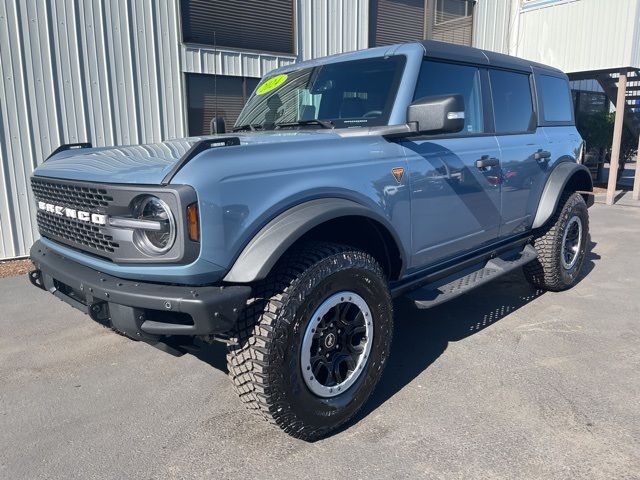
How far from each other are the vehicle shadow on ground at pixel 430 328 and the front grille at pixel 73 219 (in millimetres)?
912

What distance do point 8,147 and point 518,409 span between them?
6.31 metres

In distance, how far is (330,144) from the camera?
2770 mm

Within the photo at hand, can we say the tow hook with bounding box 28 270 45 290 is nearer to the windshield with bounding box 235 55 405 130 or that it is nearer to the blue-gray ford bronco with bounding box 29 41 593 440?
the blue-gray ford bronco with bounding box 29 41 593 440

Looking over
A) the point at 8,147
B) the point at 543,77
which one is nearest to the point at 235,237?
the point at 543,77

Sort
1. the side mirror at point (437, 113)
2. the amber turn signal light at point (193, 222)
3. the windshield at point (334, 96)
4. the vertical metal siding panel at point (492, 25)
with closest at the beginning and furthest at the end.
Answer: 1. the amber turn signal light at point (193, 222)
2. the side mirror at point (437, 113)
3. the windshield at point (334, 96)
4. the vertical metal siding panel at point (492, 25)

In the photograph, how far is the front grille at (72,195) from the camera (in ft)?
8.20

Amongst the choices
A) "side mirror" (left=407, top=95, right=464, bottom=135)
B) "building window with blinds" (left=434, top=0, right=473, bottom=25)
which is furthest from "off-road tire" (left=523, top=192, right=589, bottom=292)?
"building window with blinds" (left=434, top=0, right=473, bottom=25)

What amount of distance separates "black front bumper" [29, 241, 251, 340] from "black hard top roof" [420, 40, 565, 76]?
2154mm

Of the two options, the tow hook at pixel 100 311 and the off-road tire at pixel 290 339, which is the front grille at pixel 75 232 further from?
the off-road tire at pixel 290 339

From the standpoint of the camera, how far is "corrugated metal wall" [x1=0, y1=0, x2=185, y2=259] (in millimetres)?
6262

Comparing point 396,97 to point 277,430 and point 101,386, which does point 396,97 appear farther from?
point 101,386

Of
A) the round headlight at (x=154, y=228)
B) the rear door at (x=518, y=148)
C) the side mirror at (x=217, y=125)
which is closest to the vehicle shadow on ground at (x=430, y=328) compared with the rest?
the rear door at (x=518, y=148)

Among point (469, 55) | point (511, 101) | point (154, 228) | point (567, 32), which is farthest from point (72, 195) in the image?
point (567, 32)

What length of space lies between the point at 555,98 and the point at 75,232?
446cm
